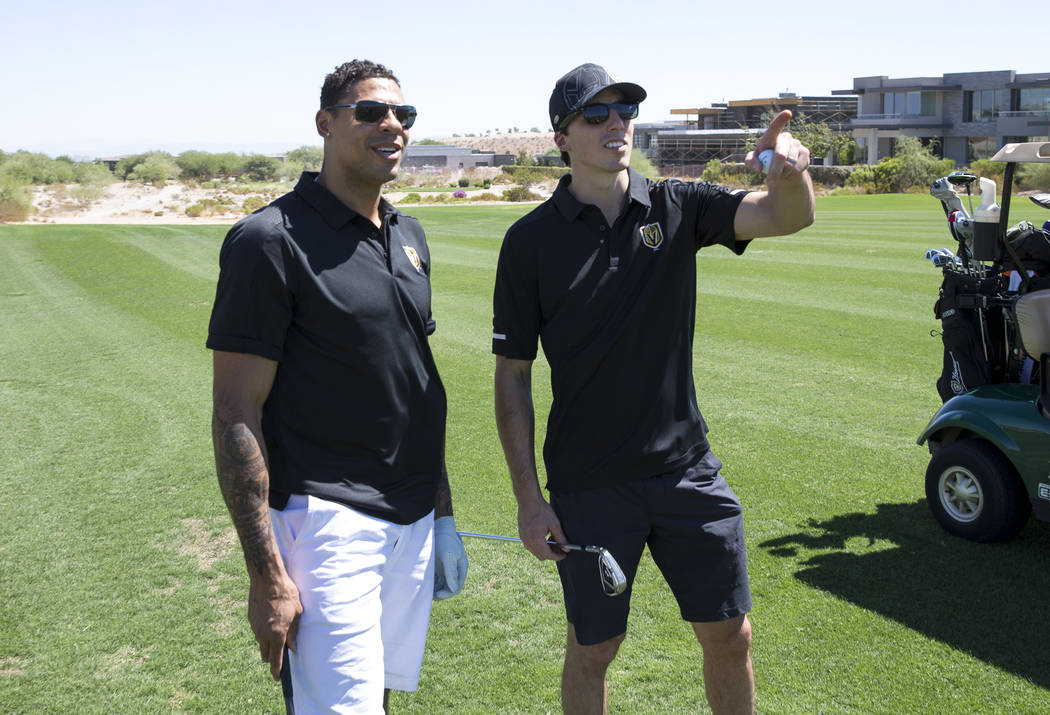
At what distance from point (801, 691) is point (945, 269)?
283 cm

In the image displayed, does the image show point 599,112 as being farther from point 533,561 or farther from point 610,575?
point 533,561

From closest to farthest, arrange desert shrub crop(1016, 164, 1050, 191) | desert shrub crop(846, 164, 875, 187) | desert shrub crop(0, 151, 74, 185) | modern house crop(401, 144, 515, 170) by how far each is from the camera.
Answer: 1. desert shrub crop(1016, 164, 1050, 191)
2. desert shrub crop(846, 164, 875, 187)
3. desert shrub crop(0, 151, 74, 185)
4. modern house crop(401, 144, 515, 170)

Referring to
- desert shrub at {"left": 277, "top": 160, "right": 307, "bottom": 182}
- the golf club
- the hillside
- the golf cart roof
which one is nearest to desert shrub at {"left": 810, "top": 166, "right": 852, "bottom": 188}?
desert shrub at {"left": 277, "top": 160, "right": 307, "bottom": 182}

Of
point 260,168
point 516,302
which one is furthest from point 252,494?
point 260,168

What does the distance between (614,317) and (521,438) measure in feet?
1.72

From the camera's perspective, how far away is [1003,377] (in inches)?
209

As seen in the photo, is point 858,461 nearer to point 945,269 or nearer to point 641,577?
point 945,269

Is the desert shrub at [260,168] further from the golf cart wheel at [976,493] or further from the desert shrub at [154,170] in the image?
the golf cart wheel at [976,493]

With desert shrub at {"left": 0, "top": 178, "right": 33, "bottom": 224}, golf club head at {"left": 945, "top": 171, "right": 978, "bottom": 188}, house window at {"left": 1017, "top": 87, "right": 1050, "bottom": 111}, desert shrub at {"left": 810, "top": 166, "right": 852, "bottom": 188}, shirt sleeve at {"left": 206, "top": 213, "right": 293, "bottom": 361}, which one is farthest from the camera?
house window at {"left": 1017, "top": 87, "right": 1050, "bottom": 111}

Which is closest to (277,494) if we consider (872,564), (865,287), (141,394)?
(872,564)

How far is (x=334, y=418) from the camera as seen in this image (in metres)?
2.67

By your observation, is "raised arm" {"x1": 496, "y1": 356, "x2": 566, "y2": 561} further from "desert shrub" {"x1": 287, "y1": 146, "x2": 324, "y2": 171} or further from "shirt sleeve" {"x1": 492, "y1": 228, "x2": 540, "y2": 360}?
"desert shrub" {"x1": 287, "y1": 146, "x2": 324, "y2": 171}

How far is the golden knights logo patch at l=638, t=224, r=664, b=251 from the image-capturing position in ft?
9.76

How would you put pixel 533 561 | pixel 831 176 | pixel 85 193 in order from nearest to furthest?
pixel 533 561
pixel 85 193
pixel 831 176
